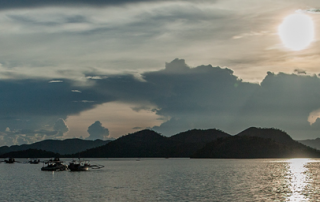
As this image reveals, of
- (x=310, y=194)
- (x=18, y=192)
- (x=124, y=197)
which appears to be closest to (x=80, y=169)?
(x=18, y=192)

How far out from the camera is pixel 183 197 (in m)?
86.2

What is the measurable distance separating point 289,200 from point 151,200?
2861 cm

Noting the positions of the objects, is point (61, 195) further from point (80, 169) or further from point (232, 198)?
point (80, 169)

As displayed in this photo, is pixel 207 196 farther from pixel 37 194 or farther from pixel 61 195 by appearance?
pixel 37 194

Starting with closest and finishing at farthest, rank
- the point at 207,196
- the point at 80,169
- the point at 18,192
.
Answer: the point at 207,196 → the point at 18,192 → the point at 80,169

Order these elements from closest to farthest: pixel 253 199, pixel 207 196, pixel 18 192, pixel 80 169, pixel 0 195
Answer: pixel 253 199 < pixel 207 196 < pixel 0 195 < pixel 18 192 < pixel 80 169

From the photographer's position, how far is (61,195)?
9231cm

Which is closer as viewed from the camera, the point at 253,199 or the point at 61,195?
the point at 253,199

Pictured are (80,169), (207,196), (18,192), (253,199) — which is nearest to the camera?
(253,199)

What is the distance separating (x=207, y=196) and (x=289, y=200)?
1723 cm

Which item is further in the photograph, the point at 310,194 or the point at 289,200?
the point at 310,194

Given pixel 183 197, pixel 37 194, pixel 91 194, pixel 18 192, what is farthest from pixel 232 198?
pixel 18 192

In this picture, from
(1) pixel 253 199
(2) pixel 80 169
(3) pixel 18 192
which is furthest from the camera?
(2) pixel 80 169

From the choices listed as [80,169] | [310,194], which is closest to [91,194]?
[310,194]
